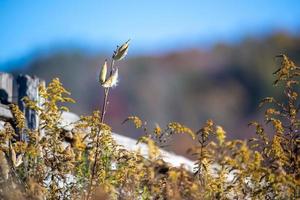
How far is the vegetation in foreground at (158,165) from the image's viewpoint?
3.80m

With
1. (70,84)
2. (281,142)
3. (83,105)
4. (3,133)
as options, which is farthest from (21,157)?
(70,84)

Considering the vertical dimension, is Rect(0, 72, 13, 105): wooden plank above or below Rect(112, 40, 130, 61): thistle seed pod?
above

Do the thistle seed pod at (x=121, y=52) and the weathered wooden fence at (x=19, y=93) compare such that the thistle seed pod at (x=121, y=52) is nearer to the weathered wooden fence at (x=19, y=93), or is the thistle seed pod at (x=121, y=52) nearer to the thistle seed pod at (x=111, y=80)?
the thistle seed pod at (x=111, y=80)

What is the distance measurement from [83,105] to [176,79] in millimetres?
8095

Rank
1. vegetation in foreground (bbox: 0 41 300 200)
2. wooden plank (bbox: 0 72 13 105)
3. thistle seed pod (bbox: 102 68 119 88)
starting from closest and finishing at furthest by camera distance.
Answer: vegetation in foreground (bbox: 0 41 300 200)
thistle seed pod (bbox: 102 68 119 88)
wooden plank (bbox: 0 72 13 105)

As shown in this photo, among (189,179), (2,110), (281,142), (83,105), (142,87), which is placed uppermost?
(142,87)

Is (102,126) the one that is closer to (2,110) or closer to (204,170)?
(204,170)

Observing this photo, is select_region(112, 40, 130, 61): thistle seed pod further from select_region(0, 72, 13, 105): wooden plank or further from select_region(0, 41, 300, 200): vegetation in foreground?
select_region(0, 72, 13, 105): wooden plank

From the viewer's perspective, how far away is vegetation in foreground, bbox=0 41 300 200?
380 centimetres

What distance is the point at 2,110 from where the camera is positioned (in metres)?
8.07

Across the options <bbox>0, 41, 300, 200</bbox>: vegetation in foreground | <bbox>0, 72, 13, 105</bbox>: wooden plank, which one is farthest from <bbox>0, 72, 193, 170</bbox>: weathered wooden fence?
<bbox>0, 41, 300, 200</bbox>: vegetation in foreground

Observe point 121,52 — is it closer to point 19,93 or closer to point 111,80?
point 111,80

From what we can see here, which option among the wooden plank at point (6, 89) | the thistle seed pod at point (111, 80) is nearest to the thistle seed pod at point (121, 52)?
the thistle seed pod at point (111, 80)

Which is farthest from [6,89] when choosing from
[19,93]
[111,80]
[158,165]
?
[158,165]
